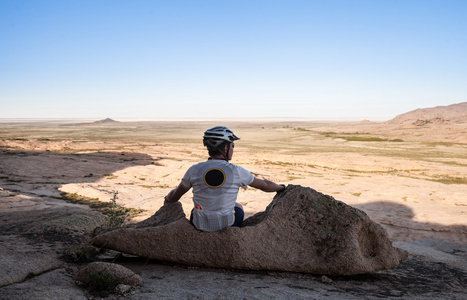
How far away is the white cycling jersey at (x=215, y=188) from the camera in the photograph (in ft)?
11.7

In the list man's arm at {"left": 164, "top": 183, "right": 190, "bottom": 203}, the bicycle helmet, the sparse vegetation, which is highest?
the bicycle helmet

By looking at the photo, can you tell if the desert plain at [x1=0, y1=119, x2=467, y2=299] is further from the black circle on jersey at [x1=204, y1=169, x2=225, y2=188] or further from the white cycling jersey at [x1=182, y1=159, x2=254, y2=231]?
the black circle on jersey at [x1=204, y1=169, x2=225, y2=188]

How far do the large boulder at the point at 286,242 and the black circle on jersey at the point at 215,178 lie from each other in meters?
0.53

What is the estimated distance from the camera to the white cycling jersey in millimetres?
3555

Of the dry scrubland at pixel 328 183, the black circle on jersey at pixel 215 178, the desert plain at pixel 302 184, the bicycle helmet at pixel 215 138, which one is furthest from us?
the dry scrubland at pixel 328 183

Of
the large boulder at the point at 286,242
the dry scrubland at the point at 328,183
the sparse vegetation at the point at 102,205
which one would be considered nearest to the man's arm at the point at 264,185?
the large boulder at the point at 286,242

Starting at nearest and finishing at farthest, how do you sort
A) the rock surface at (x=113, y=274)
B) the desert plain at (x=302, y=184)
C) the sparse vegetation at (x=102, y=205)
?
the rock surface at (x=113, y=274) → the desert plain at (x=302, y=184) → the sparse vegetation at (x=102, y=205)


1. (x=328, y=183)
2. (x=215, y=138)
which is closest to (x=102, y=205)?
(x=215, y=138)

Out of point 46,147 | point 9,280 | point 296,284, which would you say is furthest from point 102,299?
point 46,147

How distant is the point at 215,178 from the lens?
3.55 metres

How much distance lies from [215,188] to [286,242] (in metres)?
1.01

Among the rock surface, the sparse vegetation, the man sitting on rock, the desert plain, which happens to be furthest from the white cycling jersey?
the sparse vegetation

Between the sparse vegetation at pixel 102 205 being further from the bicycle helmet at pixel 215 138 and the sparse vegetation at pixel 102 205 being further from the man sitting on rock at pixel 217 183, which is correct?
the bicycle helmet at pixel 215 138

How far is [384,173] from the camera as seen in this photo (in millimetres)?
16203
